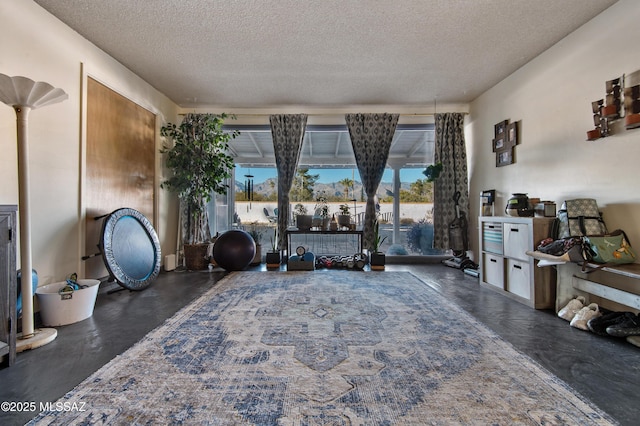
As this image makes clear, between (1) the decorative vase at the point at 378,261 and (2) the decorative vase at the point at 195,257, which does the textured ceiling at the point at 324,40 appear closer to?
(2) the decorative vase at the point at 195,257

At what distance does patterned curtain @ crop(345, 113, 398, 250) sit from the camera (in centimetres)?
516

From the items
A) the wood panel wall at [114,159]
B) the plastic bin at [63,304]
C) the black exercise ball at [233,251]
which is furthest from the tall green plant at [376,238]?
the plastic bin at [63,304]

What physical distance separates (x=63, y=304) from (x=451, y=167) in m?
5.51

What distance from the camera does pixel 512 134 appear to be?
3980mm

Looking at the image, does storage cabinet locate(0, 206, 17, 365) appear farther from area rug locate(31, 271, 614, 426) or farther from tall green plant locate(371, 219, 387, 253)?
tall green plant locate(371, 219, 387, 253)

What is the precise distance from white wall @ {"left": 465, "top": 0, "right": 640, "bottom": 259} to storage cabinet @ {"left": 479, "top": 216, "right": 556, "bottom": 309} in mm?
545

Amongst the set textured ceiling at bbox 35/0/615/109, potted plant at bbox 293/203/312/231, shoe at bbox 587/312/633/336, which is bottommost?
shoe at bbox 587/312/633/336

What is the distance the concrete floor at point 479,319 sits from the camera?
1543 millimetres

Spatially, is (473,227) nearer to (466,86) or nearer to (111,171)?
(466,86)

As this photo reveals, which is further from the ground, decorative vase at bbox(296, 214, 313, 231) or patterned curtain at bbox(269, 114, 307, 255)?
patterned curtain at bbox(269, 114, 307, 255)

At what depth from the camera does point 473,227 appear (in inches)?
198

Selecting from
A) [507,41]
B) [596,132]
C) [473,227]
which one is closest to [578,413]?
[596,132]

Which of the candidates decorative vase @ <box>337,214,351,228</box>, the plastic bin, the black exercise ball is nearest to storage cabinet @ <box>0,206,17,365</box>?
the plastic bin

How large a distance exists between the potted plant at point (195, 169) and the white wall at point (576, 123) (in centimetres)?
435
